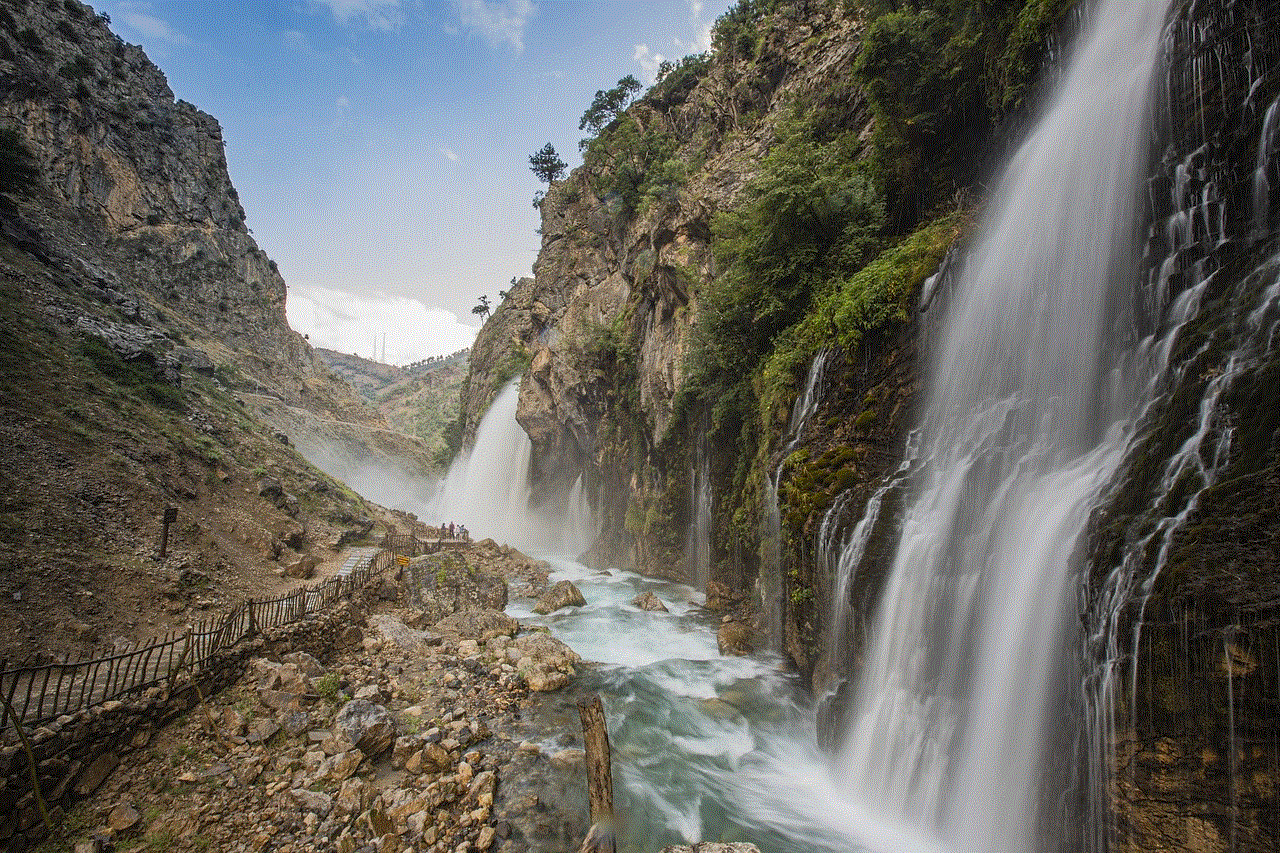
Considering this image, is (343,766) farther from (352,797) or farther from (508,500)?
(508,500)

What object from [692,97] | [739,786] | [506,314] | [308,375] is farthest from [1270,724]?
[308,375]

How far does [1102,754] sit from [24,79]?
63.1m

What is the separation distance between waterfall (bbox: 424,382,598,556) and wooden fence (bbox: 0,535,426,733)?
2292cm

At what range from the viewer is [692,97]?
30.5 meters

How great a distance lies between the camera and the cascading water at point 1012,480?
19.2 ft

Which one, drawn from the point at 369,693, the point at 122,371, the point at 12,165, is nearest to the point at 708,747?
the point at 369,693

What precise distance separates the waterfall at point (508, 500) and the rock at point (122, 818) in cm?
2807

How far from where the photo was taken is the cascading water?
19.2 feet

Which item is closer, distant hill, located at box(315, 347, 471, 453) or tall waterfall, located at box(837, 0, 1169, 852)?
tall waterfall, located at box(837, 0, 1169, 852)

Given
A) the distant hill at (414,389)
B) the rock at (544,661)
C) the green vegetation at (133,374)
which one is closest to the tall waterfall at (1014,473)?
the rock at (544,661)

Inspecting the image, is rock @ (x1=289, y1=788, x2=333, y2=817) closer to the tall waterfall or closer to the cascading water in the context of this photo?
the cascading water

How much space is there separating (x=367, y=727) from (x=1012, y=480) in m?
10.2

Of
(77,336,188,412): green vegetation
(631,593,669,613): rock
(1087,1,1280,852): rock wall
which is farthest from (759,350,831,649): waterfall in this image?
(77,336,188,412): green vegetation

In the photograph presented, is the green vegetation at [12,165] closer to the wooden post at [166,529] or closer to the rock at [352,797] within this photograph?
the wooden post at [166,529]
